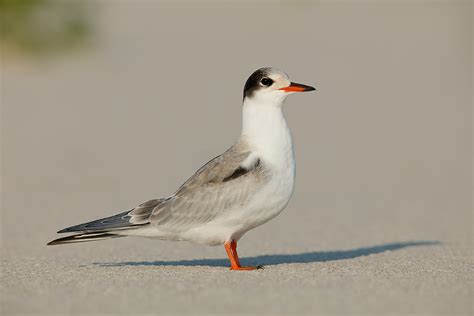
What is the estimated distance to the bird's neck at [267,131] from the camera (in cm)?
518

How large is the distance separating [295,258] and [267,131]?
1.03m

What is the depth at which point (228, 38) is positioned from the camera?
853 inches

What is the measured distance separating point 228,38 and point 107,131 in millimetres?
10992

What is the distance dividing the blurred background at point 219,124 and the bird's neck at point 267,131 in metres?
1.15

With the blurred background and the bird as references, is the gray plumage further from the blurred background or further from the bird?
the blurred background

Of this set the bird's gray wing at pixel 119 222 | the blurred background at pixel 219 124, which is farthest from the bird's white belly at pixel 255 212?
the blurred background at pixel 219 124

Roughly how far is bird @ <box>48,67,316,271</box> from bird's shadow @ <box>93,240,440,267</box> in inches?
15.3

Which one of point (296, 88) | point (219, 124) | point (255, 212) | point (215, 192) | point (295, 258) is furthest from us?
point (219, 124)

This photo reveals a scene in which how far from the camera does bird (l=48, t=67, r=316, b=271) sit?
16.6 ft

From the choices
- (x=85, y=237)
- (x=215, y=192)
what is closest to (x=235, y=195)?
(x=215, y=192)

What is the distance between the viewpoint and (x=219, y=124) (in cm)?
1170

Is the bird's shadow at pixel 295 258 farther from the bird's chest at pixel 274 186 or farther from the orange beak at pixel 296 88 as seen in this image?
the orange beak at pixel 296 88

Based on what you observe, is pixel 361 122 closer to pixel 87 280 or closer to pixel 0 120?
pixel 0 120

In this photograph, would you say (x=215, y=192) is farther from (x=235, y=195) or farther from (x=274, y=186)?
(x=274, y=186)
